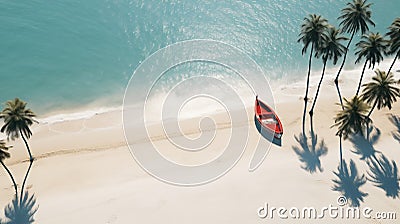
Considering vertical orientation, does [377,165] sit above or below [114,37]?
below

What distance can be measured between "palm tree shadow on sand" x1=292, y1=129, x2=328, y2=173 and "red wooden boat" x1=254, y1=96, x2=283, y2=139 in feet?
9.97

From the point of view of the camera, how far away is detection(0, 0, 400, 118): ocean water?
66.7 m

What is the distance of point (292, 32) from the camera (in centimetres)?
7875

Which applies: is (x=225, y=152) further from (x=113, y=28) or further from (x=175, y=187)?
(x=113, y=28)

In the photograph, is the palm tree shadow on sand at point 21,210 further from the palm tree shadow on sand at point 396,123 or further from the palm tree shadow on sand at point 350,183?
the palm tree shadow on sand at point 396,123

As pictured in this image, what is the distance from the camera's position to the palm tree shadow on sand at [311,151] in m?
50.3


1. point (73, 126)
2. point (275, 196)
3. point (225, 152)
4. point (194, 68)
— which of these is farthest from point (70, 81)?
point (275, 196)

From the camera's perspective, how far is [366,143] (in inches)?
2114

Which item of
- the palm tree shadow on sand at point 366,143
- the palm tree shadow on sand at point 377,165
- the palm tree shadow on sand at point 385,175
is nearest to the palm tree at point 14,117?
the palm tree shadow on sand at point 366,143

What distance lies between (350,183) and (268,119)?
15.1m

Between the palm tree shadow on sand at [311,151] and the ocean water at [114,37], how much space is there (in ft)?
62.7

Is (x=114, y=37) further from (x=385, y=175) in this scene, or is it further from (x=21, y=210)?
(x=385, y=175)

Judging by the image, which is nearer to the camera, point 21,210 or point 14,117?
point 21,210

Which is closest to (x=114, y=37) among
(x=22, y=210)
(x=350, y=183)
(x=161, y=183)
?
(x=161, y=183)
